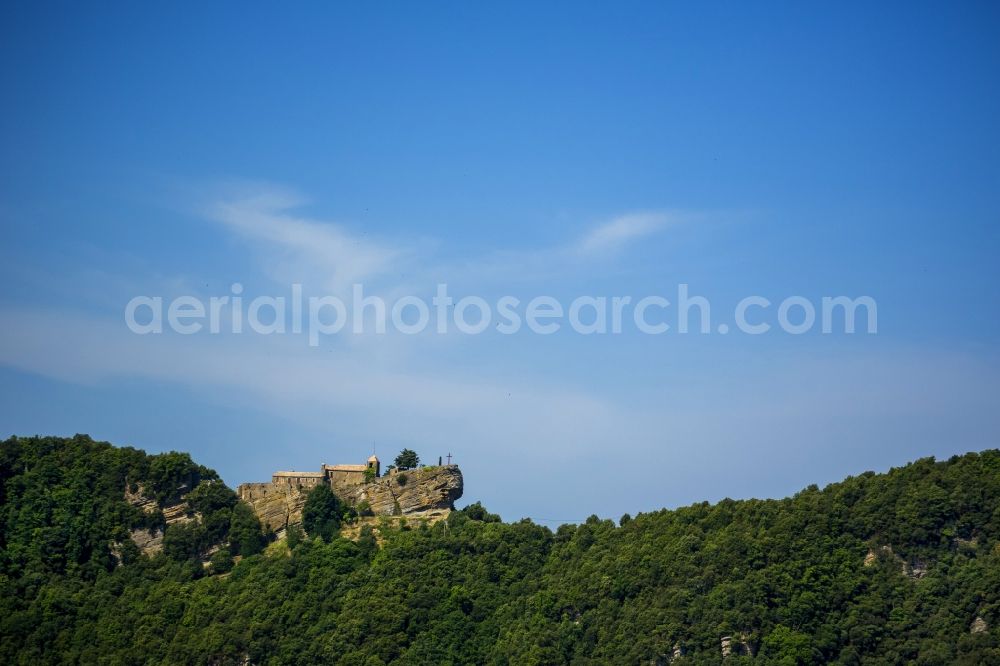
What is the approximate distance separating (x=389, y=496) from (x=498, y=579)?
938 centimetres

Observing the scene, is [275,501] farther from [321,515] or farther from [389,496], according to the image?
[389,496]

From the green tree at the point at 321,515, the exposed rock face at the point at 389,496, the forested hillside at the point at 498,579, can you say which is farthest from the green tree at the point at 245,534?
the green tree at the point at 321,515

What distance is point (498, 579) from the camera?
11044 centimetres

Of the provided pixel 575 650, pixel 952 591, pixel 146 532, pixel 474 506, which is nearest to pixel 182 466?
pixel 146 532

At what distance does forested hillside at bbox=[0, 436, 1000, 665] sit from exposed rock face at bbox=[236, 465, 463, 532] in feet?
5.45

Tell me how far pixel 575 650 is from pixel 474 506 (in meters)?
16.5

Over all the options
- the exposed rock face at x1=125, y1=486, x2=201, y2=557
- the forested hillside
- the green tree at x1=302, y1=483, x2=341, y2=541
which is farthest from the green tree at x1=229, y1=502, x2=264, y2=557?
the green tree at x1=302, y1=483, x2=341, y2=541

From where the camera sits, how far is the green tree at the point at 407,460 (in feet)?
382

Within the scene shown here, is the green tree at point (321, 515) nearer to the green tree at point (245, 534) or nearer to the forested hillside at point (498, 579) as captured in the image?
the forested hillside at point (498, 579)

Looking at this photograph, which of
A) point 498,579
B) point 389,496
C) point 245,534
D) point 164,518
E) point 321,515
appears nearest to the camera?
point 498,579

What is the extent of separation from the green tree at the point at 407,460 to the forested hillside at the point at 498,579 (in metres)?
4.46

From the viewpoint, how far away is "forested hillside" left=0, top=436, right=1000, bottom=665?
99688 millimetres

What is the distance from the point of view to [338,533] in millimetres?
113750

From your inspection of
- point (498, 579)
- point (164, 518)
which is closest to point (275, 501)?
point (164, 518)
